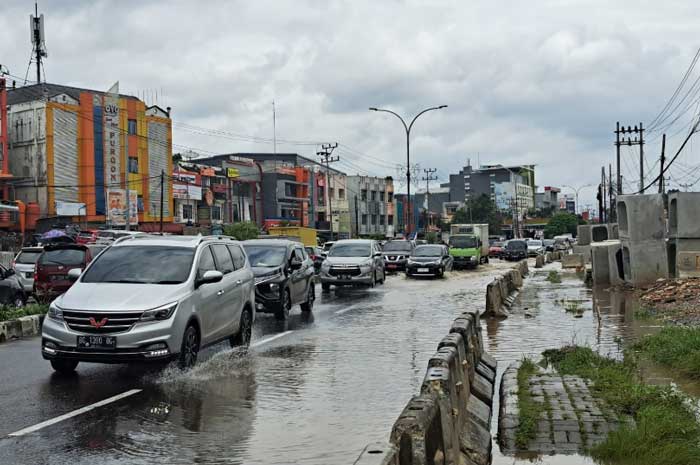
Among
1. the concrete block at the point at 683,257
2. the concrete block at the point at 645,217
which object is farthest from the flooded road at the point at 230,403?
the concrete block at the point at 645,217

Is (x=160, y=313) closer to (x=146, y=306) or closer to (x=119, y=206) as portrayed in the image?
(x=146, y=306)

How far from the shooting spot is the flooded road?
6582 millimetres

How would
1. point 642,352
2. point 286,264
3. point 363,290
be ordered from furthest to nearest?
point 363,290 < point 286,264 < point 642,352

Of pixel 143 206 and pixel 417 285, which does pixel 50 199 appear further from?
pixel 417 285

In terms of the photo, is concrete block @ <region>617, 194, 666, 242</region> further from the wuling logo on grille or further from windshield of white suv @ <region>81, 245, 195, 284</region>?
the wuling logo on grille

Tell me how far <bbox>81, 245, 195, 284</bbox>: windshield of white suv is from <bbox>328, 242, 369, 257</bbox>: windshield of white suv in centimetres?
1780

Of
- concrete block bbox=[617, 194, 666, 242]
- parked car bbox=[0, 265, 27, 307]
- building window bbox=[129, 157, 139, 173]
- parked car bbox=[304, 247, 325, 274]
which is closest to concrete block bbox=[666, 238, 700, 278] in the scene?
concrete block bbox=[617, 194, 666, 242]

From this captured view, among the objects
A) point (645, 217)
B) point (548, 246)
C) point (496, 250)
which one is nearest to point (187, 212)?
point (496, 250)

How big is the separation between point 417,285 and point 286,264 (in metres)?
13.5

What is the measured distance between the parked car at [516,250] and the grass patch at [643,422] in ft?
169

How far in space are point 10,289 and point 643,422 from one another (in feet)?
51.6

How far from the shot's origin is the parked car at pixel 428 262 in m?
36.1

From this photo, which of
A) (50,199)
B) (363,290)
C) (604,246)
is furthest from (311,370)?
(50,199)

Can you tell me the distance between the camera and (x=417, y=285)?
31.1 meters
